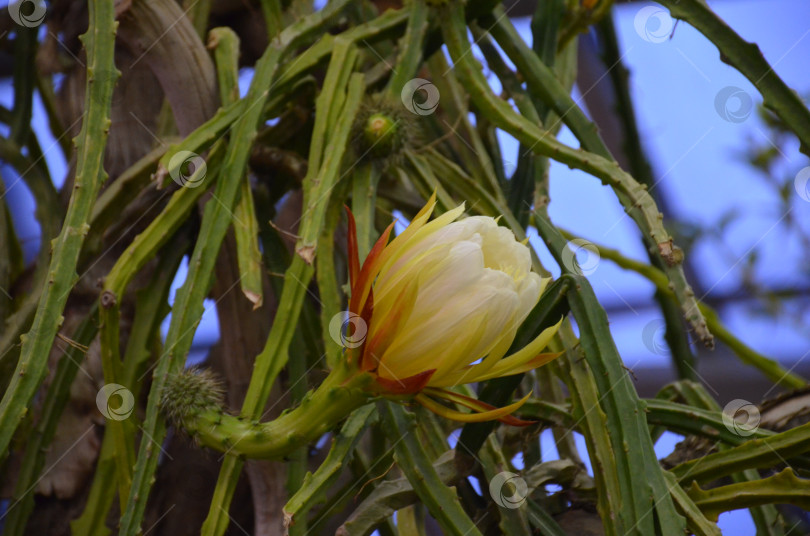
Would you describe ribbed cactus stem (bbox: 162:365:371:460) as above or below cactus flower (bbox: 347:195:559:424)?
below

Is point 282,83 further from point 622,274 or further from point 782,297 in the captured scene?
point 622,274

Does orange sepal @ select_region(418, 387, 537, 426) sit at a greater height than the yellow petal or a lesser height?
lesser

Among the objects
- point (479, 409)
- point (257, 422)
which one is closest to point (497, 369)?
point (479, 409)

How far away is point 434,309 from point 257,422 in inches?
6.4

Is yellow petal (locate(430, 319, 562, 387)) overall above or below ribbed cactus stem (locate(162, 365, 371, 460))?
above

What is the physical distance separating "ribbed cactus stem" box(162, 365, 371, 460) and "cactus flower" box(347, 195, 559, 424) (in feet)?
0.08

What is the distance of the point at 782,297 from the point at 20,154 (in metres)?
1.50

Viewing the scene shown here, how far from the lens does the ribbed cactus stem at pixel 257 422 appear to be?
1.59 ft

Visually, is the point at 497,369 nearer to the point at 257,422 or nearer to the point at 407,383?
the point at 407,383

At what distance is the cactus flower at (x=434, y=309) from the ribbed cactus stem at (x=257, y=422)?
0.03 metres

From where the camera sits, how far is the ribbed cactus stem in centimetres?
48

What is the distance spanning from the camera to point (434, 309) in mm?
442

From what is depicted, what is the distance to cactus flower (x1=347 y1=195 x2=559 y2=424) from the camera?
0.44 metres


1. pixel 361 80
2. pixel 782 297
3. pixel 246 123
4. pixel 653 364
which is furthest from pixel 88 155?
pixel 653 364
